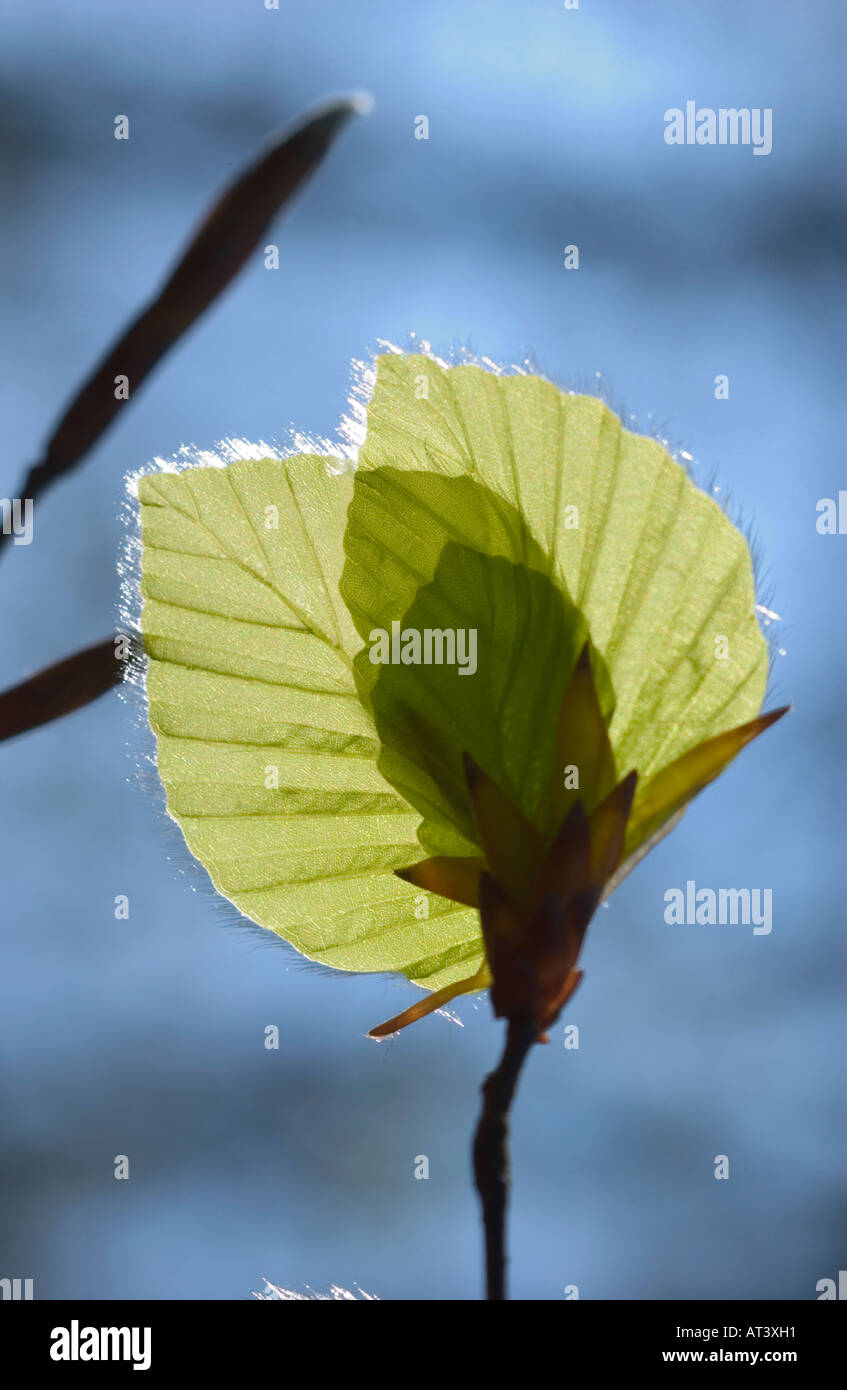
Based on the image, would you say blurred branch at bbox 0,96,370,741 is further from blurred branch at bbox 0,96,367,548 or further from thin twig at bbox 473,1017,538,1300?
thin twig at bbox 473,1017,538,1300

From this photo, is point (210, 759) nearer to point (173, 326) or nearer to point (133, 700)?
point (133, 700)

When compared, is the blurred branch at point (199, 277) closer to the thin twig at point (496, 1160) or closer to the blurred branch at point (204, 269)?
the blurred branch at point (204, 269)

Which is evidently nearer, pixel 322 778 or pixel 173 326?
pixel 173 326

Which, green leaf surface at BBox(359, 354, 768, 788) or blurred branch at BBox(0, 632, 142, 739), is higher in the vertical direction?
green leaf surface at BBox(359, 354, 768, 788)

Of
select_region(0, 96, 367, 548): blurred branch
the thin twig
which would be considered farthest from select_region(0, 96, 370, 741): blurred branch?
the thin twig

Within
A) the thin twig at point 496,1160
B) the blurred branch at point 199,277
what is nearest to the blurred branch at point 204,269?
the blurred branch at point 199,277
